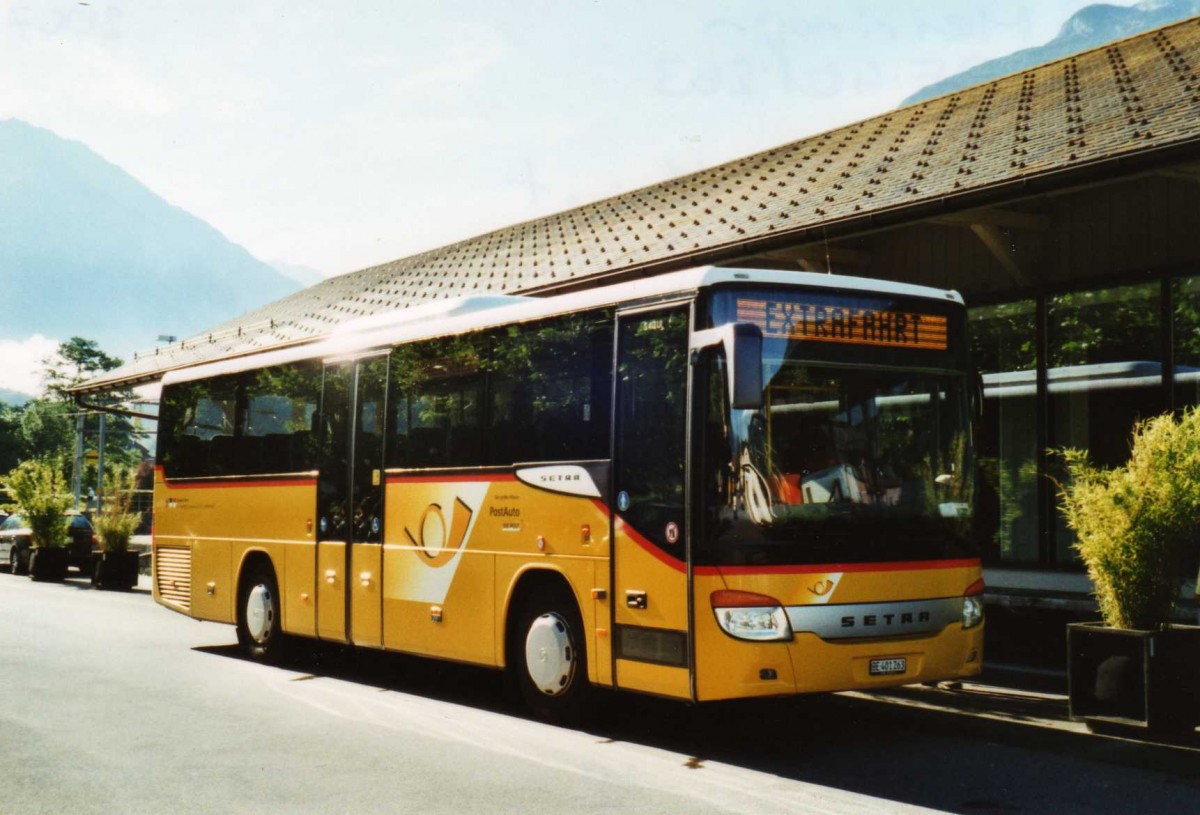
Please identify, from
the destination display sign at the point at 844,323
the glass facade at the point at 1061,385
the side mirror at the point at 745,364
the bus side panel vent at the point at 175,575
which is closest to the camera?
the side mirror at the point at 745,364

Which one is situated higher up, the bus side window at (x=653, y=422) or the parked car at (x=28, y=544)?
the bus side window at (x=653, y=422)

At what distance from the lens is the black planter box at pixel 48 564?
99.7ft

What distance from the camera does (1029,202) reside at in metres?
13.1

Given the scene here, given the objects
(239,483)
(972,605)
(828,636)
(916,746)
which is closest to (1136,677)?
(972,605)

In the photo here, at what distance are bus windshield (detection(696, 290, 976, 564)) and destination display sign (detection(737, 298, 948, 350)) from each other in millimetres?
155

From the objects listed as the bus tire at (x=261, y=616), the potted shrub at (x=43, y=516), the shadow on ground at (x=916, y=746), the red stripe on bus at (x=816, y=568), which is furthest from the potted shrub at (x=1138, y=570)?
the potted shrub at (x=43, y=516)

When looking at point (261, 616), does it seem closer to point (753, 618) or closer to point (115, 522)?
point (753, 618)

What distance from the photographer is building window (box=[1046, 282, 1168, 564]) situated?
12.7 meters

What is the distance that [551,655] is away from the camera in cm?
953

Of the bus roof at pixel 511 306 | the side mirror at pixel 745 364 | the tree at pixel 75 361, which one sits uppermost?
the tree at pixel 75 361

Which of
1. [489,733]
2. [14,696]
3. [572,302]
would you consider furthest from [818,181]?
[14,696]

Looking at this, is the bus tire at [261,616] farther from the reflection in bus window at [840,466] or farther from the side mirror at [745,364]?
the side mirror at [745,364]

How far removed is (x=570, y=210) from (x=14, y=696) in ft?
56.8

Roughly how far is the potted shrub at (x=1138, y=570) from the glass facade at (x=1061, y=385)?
11.0ft
